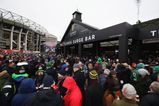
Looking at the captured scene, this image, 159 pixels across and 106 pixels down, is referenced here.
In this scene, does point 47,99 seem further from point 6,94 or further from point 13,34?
point 13,34

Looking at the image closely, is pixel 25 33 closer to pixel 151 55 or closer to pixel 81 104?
pixel 151 55

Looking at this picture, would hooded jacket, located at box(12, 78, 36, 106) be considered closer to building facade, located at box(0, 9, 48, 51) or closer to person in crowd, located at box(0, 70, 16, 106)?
person in crowd, located at box(0, 70, 16, 106)

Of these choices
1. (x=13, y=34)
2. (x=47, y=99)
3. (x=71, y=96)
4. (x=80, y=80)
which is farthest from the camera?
(x=13, y=34)

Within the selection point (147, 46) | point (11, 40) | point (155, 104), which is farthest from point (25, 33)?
point (155, 104)

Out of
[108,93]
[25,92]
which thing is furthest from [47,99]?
[108,93]

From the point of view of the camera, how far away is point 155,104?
2631mm

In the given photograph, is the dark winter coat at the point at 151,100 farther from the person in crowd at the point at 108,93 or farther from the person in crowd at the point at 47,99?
the person in crowd at the point at 47,99

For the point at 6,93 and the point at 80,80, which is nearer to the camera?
the point at 6,93

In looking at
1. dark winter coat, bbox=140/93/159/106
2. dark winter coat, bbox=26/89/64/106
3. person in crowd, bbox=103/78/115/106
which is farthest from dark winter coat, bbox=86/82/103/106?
dark winter coat, bbox=26/89/64/106

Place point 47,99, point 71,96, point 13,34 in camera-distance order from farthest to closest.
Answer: point 13,34
point 71,96
point 47,99

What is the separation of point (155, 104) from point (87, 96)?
1392 millimetres

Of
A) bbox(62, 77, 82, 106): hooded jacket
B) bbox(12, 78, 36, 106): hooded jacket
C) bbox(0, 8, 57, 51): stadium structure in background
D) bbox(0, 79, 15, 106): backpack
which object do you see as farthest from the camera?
Result: bbox(0, 8, 57, 51): stadium structure in background

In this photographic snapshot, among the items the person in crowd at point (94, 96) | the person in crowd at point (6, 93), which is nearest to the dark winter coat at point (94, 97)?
the person in crowd at point (94, 96)

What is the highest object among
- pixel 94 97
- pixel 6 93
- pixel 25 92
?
pixel 25 92
